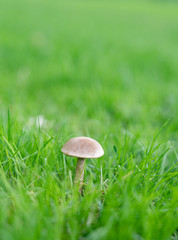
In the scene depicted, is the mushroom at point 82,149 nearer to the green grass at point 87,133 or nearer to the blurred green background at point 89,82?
the green grass at point 87,133

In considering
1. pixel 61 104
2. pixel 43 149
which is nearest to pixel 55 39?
pixel 61 104

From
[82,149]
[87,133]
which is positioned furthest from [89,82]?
[82,149]

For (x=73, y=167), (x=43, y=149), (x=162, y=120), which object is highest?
(x=43, y=149)

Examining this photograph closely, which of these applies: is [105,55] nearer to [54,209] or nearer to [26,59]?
[26,59]

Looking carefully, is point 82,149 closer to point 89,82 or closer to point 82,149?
point 82,149

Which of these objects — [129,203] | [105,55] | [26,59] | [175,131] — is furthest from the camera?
[105,55]
